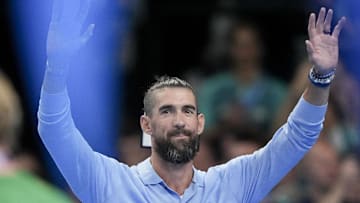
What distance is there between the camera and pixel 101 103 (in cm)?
822

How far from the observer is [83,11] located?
5375 millimetres

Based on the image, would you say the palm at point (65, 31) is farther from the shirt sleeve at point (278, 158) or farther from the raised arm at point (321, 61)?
the raised arm at point (321, 61)

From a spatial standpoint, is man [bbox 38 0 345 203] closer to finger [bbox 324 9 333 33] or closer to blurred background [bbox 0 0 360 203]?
finger [bbox 324 9 333 33]

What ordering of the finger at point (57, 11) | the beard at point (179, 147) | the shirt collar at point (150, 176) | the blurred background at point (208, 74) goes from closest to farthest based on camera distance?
1. the finger at point (57, 11)
2. the beard at point (179, 147)
3. the shirt collar at point (150, 176)
4. the blurred background at point (208, 74)

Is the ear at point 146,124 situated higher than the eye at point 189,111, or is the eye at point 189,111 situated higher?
the eye at point 189,111

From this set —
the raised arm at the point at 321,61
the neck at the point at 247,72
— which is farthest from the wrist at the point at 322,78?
the neck at the point at 247,72

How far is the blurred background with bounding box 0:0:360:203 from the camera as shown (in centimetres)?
789

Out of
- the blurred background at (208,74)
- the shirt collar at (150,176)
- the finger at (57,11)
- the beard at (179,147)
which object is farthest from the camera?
the blurred background at (208,74)

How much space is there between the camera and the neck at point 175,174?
5.53 metres

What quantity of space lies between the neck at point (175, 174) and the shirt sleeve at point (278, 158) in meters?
0.20

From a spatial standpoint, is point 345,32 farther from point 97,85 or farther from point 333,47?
point 333,47

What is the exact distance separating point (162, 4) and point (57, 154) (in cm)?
415

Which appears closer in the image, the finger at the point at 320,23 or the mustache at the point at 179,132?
the mustache at the point at 179,132

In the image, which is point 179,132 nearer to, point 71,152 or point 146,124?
point 146,124
